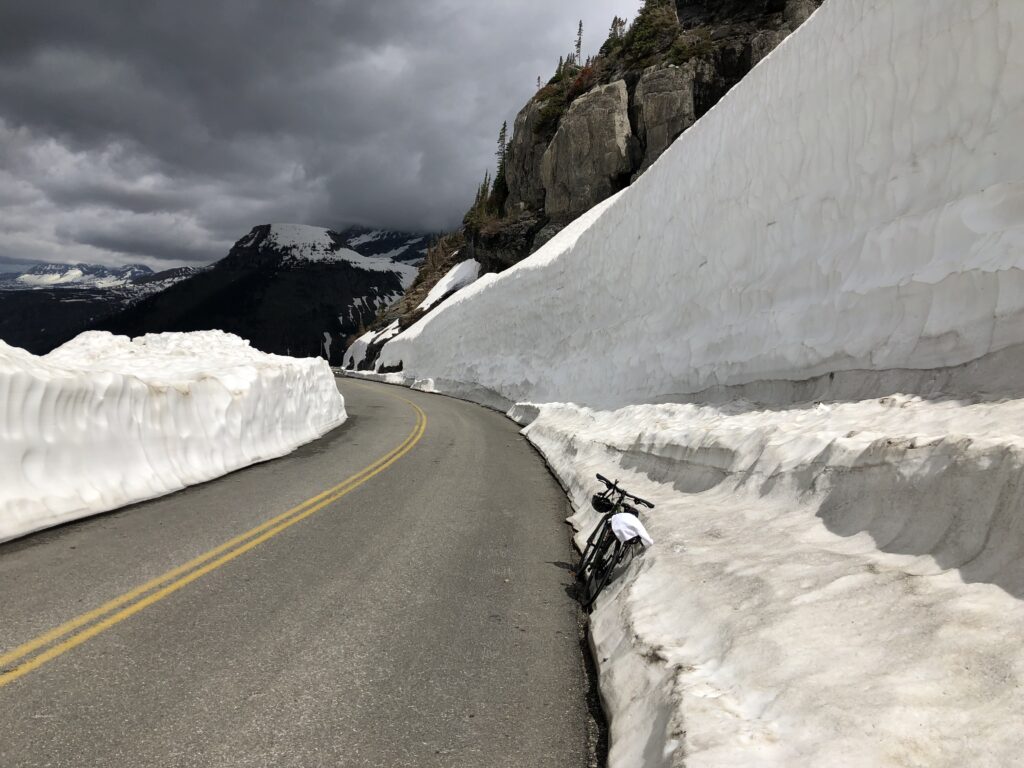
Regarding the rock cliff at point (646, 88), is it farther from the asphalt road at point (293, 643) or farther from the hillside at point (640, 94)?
the asphalt road at point (293, 643)

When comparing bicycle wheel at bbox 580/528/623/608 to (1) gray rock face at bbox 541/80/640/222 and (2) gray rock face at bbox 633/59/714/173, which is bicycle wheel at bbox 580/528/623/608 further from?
(1) gray rock face at bbox 541/80/640/222

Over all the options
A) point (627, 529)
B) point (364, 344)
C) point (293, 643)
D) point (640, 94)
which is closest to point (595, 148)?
point (640, 94)

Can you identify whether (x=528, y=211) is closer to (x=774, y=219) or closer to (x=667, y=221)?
(x=667, y=221)

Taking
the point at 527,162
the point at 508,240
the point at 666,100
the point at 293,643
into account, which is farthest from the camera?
the point at 527,162

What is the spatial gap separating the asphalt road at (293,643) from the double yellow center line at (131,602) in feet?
0.07

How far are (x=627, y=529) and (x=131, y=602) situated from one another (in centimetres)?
417

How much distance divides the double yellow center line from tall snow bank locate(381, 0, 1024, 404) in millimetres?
7824

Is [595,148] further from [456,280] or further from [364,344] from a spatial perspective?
[364,344]

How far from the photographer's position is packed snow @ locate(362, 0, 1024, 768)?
272 centimetres

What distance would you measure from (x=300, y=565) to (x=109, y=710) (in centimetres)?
243

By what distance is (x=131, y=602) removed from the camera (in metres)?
4.46

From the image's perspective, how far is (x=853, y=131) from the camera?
9.20 m

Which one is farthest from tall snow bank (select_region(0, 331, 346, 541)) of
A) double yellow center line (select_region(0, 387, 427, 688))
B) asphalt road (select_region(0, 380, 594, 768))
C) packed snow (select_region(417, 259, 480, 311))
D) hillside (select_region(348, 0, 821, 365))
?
packed snow (select_region(417, 259, 480, 311))

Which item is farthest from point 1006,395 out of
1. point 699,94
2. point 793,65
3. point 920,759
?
point 699,94
